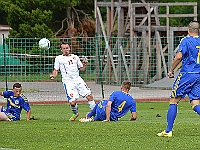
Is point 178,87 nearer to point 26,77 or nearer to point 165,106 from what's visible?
point 165,106

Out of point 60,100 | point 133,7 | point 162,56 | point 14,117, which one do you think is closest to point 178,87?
point 14,117

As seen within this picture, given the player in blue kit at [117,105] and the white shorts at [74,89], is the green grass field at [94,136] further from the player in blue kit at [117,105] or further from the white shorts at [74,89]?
the white shorts at [74,89]

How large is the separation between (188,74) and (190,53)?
324 millimetres

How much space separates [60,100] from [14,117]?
8.44 metres

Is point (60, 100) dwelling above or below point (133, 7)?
below

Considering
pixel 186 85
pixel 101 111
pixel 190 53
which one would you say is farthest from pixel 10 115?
pixel 190 53

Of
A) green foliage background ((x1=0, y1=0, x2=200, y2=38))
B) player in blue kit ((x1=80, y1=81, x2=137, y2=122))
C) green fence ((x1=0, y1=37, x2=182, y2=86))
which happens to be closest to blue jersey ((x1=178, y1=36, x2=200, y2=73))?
player in blue kit ((x1=80, y1=81, x2=137, y2=122))

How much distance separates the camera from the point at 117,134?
11.6 meters

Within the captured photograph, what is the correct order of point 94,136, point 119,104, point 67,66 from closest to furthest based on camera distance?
point 94,136, point 119,104, point 67,66

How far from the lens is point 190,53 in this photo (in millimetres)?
11211

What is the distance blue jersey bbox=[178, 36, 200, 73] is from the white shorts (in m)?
4.36

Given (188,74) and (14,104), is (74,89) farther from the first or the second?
(188,74)

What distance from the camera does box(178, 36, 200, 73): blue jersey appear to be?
1119 cm

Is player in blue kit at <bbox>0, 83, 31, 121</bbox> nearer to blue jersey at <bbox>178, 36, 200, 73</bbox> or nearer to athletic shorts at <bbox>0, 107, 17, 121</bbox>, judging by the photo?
athletic shorts at <bbox>0, 107, 17, 121</bbox>
